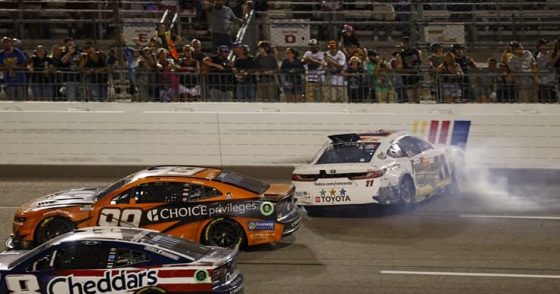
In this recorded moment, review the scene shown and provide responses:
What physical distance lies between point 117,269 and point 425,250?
524cm

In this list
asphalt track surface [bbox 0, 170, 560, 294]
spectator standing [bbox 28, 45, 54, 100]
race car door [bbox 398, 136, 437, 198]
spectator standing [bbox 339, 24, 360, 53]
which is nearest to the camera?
asphalt track surface [bbox 0, 170, 560, 294]

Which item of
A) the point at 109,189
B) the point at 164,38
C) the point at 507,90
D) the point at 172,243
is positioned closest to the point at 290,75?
the point at 164,38

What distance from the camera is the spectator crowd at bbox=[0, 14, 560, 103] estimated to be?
813 inches

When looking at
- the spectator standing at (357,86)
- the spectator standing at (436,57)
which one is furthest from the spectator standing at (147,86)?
the spectator standing at (436,57)

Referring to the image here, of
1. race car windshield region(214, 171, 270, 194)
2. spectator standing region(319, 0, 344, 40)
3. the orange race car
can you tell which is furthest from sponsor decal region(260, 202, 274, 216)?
spectator standing region(319, 0, 344, 40)

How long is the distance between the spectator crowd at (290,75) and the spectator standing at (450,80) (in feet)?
0.06

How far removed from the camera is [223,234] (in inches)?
572

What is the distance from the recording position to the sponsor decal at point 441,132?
20.3 meters

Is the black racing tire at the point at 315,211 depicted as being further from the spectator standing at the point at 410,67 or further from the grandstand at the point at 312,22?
the grandstand at the point at 312,22

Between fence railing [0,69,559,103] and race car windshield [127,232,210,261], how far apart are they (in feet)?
31.5

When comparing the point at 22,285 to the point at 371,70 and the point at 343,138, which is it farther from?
the point at 371,70

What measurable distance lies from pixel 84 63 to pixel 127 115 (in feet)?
5.25

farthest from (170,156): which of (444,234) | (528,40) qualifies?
(528,40)

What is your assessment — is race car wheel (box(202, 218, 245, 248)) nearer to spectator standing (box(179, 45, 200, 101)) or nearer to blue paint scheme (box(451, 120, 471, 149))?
spectator standing (box(179, 45, 200, 101))
